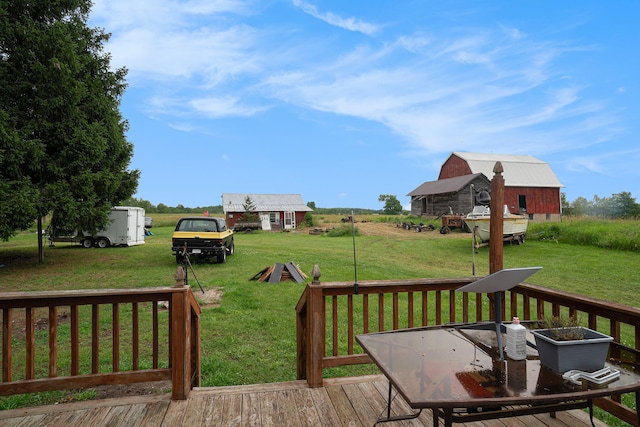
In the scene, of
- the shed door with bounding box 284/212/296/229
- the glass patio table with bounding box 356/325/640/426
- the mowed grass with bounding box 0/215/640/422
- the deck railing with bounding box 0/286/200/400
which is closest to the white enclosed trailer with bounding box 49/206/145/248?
the mowed grass with bounding box 0/215/640/422

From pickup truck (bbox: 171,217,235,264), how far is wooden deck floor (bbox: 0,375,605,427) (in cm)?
921

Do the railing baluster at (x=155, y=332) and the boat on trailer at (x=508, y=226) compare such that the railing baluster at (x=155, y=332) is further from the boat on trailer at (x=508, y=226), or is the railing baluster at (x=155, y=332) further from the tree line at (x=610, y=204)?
the tree line at (x=610, y=204)

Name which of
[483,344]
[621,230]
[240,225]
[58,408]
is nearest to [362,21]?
[483,344]

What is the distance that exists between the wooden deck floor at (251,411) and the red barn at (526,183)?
28.2 meters

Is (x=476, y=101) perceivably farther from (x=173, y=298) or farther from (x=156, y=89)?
(x=173, y=298)

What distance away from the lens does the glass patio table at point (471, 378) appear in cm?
156

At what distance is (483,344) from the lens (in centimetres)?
226

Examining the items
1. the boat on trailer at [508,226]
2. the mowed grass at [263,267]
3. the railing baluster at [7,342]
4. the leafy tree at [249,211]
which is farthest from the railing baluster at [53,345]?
the leafy tree at [249,211]

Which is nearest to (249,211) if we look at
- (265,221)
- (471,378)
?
(265,221)

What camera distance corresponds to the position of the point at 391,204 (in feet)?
167

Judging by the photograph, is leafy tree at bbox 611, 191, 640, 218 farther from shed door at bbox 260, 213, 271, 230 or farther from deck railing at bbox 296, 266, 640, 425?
deck railing at bbox 296, 266, 640, 425

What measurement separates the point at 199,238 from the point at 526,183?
2729 centimetres

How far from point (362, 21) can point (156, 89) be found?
7.14 metres

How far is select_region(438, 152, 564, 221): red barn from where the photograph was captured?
2856 centimetres
